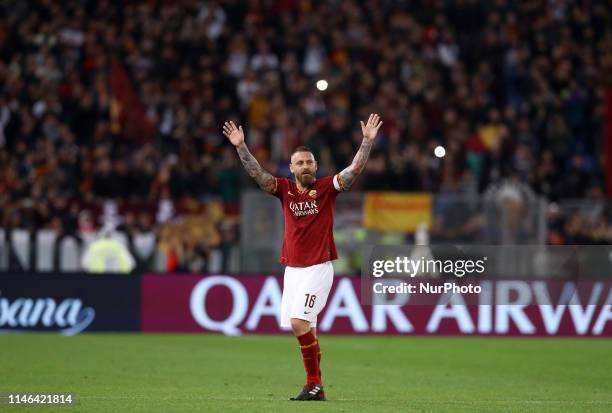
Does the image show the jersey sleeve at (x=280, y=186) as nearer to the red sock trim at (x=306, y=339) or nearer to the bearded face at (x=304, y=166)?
the bearded face at (x=304, y=166)

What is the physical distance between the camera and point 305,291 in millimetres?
11789

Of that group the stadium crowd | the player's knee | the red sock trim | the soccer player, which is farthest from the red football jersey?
the stadium crowd

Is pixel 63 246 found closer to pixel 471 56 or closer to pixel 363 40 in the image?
pixel 363 40

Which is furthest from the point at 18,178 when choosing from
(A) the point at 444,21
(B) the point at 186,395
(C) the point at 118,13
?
(B) the point at 186,395

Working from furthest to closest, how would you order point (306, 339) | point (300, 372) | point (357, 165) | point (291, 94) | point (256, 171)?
point (291, 94), point (300, 372), point (256, 171), point (306, 339), point (357, 165)

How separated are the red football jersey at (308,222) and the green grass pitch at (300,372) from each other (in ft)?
4.32

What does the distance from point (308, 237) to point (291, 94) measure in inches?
629

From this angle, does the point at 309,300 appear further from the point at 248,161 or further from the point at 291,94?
the point at 291,94

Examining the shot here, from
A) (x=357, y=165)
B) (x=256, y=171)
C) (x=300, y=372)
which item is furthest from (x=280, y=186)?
(x=300, y=372)

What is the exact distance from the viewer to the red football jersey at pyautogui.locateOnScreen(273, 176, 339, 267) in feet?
39.0

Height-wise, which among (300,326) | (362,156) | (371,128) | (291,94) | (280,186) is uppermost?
(291,94)

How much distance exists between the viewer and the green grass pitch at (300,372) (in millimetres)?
11820

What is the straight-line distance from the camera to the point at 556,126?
27.8 m

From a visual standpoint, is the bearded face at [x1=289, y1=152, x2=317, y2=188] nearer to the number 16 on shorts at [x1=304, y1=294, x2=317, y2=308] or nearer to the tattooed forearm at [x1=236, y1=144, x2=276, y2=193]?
the tattooed forearm at [x1=236, y1=144, x2=276, y2=193]
